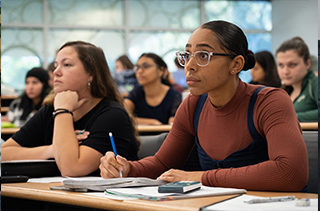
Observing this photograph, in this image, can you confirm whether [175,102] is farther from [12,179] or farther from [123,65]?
[12,179]

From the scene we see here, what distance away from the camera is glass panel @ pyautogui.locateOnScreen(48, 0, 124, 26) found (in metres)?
9.93

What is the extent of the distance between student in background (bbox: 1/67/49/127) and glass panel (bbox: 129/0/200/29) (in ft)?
17.7

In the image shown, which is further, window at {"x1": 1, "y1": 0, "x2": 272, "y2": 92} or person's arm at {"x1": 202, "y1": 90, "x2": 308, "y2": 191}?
window at {"x1": 1, "y1": 0, "x2": 272, "y2": 92}

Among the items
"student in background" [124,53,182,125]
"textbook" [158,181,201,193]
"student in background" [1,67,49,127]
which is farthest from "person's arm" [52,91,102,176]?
"student in background" [1,67,49,127]

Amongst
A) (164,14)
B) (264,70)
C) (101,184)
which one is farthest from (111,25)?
(101,184)

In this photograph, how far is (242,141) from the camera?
61.5 inches

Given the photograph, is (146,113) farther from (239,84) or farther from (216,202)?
(216,202)

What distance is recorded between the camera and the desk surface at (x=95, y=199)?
106cm

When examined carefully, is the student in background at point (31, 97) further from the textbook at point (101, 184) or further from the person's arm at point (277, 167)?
the person's arm at point (277, 167)

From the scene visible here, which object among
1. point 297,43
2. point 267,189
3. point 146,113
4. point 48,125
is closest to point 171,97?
point 146,113

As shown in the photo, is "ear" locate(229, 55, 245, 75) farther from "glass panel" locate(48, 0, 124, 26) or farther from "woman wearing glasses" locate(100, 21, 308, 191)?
"glass panel" locate(48, 0, 124, 26)

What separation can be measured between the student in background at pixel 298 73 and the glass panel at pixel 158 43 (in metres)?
6.69

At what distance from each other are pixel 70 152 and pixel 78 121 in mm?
286

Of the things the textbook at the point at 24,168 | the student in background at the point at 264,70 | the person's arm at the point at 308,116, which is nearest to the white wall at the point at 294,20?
the student in background at the point at 264,70
